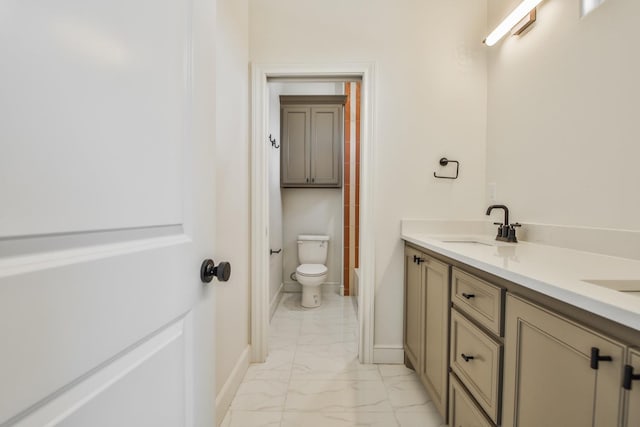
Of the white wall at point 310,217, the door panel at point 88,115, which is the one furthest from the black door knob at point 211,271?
the white wall at point 310,217

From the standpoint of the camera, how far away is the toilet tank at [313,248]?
3.48 meters

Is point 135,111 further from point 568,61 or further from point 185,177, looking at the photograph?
point 568,61

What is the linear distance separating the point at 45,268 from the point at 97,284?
80 mm

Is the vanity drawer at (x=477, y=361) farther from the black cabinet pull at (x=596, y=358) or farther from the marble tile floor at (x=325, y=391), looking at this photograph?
the marble tile floor at (x=325, y=391)

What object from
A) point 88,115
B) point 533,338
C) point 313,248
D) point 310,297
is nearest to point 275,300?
point 310,297

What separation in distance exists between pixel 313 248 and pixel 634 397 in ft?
9.96

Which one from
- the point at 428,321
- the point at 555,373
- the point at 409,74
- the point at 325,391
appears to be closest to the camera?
the point at 555,373

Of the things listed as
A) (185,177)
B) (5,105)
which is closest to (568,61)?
(185,177)

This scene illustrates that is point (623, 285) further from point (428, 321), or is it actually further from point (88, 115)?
point (88, 115)

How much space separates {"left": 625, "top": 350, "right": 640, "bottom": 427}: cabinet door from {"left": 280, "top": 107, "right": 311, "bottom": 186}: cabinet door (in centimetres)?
311

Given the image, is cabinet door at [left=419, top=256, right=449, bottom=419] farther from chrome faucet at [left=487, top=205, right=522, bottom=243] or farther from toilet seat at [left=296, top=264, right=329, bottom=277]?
toilet seat at [left=296, top=264, right=329, bottom=277]

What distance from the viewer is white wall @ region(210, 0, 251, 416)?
1.43m

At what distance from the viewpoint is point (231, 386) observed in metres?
1.55

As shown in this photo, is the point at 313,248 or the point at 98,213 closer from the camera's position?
the point at 98,213
